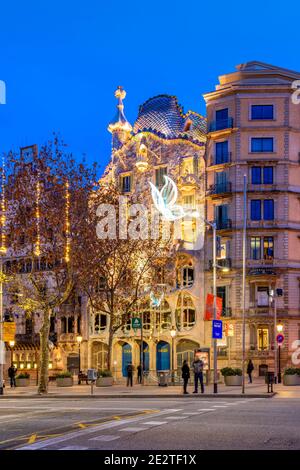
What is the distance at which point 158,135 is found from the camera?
237ft

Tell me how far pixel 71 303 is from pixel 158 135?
17.9 meters

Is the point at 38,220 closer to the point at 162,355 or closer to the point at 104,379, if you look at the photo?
the point at 104,379

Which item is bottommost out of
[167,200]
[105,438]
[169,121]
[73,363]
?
[73,363]

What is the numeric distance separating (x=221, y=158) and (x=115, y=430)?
49861 mm

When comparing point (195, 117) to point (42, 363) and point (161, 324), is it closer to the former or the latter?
point (161, 324)

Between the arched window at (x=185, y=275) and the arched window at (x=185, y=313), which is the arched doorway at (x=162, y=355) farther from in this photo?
the arched window at (x=185, y=275)

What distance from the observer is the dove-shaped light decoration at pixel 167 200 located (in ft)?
218

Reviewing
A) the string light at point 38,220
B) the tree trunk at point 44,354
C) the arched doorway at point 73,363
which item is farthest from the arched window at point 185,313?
the string light at point 38,220

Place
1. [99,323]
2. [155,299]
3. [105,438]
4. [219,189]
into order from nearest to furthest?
[105,438], [155,299], [219,189], [99,323]

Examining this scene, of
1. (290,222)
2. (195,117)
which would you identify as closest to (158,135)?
(195,117)

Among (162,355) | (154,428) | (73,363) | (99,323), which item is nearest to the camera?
(154,428)

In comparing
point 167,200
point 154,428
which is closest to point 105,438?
point 154,428

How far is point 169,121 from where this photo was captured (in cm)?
7338

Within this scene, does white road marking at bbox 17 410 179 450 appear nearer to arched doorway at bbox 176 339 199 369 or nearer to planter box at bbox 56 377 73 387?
planter box at bbox 56 377 73 387
